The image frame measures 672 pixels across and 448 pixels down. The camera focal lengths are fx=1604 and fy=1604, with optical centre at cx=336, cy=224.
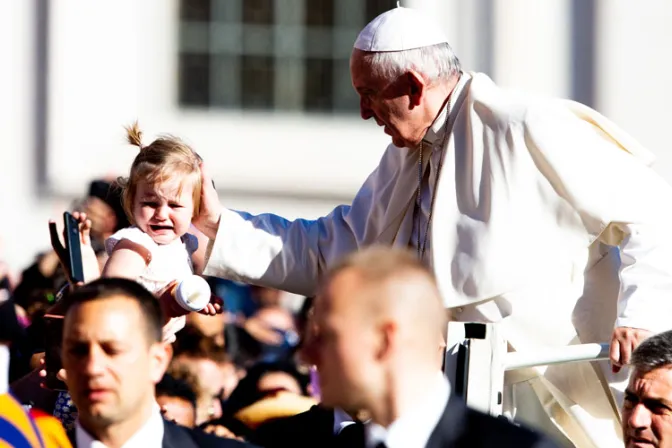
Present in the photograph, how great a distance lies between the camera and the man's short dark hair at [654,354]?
479 centimetres

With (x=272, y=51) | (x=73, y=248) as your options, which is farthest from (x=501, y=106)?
(x=272, y=51)

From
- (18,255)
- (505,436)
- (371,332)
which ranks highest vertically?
(371,332)

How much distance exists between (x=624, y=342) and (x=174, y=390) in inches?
80.3

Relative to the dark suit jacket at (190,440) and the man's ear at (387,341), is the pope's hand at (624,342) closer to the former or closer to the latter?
the dark suit jacket at (190,440)

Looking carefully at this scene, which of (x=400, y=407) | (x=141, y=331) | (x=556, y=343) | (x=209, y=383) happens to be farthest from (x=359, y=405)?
(x=209, y=383)

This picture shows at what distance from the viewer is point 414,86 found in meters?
5.42

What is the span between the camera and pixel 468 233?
552 centimetres

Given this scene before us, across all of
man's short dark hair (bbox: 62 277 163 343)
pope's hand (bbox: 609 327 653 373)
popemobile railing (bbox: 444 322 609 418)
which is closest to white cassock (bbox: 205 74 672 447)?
pope's hand (bbox: 609 327 653 373)

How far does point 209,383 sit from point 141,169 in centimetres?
216

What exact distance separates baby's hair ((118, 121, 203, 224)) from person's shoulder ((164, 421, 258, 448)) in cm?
139

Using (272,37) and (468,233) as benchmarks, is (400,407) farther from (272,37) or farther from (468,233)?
(272,37)

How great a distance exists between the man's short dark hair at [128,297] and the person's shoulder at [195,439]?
21 cm

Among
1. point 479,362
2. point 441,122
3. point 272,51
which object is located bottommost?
point 479,362

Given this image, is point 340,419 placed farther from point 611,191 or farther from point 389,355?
point 389,355
